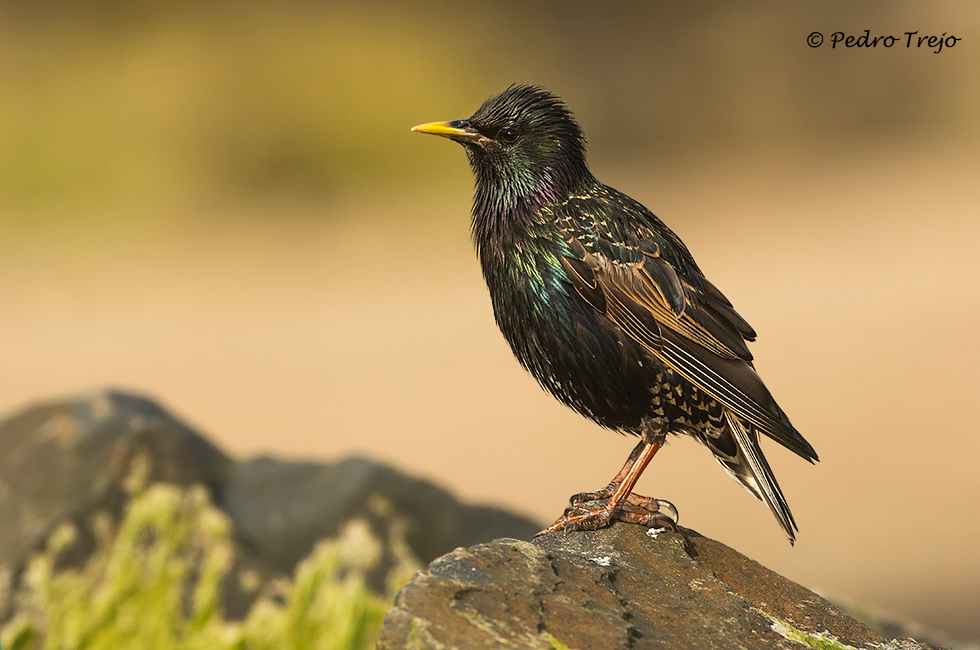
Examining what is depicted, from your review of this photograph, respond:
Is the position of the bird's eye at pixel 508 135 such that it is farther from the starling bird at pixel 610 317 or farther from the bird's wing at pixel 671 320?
the bird's wing at pixel 671 320

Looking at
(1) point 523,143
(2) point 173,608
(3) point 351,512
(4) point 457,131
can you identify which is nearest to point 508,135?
(1) point 523,143

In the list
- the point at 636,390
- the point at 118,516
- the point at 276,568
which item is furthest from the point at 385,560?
the point at 636,390

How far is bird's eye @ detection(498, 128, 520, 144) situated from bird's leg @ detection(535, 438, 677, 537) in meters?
1.17

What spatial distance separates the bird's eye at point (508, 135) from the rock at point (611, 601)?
1398 millimetres

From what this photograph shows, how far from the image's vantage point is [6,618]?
4844 millimetres

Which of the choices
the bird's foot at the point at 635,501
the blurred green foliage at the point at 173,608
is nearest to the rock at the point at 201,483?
the blurred green foliage at the point at 173,608

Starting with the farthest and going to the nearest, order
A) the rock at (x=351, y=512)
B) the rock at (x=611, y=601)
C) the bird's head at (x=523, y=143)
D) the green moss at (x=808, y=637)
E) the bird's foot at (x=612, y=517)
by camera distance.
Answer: the rock at (x=351, y=512) < the bird's head at (x=523, y=143) < the bird's foot at (x=612, y=517) < the green moss at (x=808, y=637) < the rock at (x=611, y=601)

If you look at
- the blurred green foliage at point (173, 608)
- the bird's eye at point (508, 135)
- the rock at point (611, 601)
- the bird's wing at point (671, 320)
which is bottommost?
the blurred green foliage at point (173, 608)

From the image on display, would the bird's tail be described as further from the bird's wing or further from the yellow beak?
the yellow beak

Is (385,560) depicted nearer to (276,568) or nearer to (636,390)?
(276,568)

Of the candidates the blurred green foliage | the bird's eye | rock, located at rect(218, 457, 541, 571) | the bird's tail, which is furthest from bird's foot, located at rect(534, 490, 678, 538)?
rock, located at rect(218, 457, 541, 571)

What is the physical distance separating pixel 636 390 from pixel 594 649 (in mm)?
1136

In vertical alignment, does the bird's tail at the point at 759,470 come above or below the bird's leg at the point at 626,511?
above

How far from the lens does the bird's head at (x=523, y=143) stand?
11.5 ft
